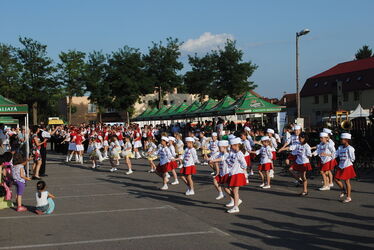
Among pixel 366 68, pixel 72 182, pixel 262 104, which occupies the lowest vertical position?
pixel 72 182

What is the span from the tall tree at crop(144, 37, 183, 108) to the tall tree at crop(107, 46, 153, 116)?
5.26 ft

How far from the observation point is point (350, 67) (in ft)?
196

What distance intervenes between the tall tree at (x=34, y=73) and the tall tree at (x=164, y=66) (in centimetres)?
1494

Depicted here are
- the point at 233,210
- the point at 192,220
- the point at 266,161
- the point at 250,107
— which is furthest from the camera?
the point at 250,107

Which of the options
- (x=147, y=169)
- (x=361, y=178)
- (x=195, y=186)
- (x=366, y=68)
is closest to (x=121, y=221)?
(x=195, y=186)

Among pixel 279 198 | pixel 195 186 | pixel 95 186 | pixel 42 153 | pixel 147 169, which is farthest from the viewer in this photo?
pixel 147 169

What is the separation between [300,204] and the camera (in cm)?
1045

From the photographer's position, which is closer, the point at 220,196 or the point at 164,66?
the point at 220,196

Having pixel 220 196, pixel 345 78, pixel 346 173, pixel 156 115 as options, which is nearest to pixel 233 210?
pixel 220 196

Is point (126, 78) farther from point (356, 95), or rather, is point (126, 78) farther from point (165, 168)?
point (165, 168)

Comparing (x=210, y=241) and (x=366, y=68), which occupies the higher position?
(x=366, y=68)

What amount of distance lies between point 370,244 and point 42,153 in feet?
44.8

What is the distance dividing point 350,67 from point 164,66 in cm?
2477

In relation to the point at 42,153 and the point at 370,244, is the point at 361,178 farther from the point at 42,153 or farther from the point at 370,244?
the point at 42,153
